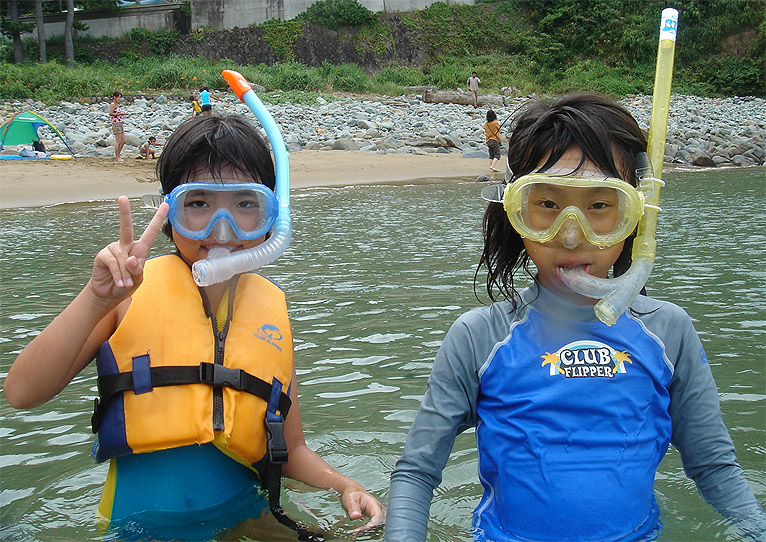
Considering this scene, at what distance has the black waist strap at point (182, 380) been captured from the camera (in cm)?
223

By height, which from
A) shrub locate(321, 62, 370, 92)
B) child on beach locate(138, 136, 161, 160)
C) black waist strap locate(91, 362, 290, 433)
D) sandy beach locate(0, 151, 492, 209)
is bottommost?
sandy beach locate(0, 151, 492, 209)

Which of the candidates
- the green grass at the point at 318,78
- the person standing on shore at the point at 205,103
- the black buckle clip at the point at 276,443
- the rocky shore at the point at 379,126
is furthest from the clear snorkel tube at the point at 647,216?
the green grass at the point at 318,78

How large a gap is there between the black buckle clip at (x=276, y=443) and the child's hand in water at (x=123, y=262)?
0.62 meters

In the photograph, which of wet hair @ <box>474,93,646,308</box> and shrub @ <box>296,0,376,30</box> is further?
shrub @ <box>296,0,376,30</box>

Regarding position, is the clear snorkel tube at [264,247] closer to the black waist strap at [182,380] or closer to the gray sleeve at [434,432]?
the black waist strap at [182,380]

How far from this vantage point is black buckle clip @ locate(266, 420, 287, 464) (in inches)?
89.6

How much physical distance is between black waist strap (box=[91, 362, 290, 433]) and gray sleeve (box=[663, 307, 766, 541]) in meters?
1.16

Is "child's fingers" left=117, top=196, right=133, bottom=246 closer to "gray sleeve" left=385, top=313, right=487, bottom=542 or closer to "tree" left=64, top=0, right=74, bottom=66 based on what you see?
"gray sleeve" left=385, top=313, right=487, bottom=542

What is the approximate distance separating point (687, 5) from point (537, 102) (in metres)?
35.7

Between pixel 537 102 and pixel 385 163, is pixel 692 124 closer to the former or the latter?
pixel 385 163

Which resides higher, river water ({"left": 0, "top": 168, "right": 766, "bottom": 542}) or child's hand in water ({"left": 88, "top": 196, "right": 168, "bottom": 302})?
child's hand in water ({"left": 88, "top": 196, "right": 168, "bottom": 302})

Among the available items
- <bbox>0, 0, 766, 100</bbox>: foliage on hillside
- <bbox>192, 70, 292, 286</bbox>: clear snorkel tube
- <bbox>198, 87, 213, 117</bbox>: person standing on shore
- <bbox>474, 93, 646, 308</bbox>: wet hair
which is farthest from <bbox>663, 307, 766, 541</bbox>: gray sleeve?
<bbox>0, 0, 766, 100</bbox>: foliage on hillside

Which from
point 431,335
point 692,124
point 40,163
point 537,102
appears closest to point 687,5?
point 692,124

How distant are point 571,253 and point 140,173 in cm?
1346
